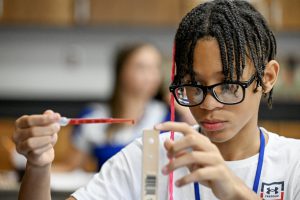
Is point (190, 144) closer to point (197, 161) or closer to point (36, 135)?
point (197, 161)

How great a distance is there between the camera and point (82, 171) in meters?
3.44

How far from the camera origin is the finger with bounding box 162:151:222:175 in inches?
47.1

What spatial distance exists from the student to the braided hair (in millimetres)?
1488

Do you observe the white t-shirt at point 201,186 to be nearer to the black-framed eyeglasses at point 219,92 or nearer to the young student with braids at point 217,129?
the young student with braids at point 217,129

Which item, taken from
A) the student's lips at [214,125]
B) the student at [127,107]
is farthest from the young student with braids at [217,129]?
the student at [127,107]

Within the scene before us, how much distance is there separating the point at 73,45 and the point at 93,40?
190 mm

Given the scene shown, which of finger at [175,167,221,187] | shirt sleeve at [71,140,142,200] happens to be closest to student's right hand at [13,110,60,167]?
shirt sleeve at [71,140,142,200]

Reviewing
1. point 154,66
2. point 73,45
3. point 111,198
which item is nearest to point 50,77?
point 73,45

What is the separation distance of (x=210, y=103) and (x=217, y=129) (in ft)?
0.24

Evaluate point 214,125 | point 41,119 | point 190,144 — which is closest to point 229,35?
point 214,125

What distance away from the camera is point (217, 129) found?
1.45 m

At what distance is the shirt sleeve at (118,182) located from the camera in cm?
159

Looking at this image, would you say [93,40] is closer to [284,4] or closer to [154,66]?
[284,4]

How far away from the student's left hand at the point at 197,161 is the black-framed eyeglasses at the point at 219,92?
0.20 meters
